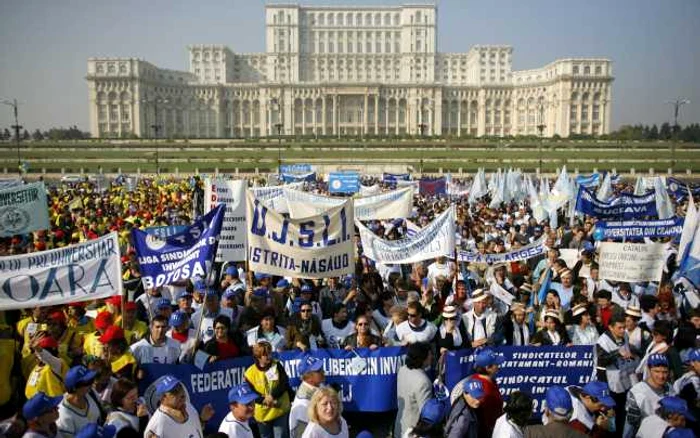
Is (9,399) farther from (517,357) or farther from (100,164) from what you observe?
(100,164)

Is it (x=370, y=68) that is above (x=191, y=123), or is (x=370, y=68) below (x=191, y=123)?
above

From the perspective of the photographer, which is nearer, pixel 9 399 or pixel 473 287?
pixel 9 399

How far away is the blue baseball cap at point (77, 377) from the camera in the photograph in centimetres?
379

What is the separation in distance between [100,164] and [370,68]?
2921 inches

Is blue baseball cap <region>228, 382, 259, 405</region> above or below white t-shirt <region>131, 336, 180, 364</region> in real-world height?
above

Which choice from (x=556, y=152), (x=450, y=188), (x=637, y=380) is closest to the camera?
(x=637, y=380)

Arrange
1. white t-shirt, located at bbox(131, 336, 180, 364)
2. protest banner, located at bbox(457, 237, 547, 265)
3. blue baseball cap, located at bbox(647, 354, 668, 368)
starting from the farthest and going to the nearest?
1. protest banner, located at bbox(457, 237, 547, 265)
2. white t-shirt, located at bbox(131, 336, 180, 364)
3. blue baseball cap, located at bbox(647, 354, 668, 368)

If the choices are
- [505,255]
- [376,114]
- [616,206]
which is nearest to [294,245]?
[505,255]

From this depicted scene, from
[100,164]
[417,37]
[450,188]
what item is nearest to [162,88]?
[417,37]

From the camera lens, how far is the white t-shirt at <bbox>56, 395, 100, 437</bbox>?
3.75m

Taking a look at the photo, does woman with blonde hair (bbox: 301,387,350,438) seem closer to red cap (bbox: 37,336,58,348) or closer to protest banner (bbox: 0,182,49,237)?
red cap (bbox: 37,336,58,348)

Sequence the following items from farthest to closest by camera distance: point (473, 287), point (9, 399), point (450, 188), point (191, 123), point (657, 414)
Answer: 1. point (191, 123)
2. point (450, 188)
3. point (473, 287)
4. point (9, 399)
5. point (657, 414)

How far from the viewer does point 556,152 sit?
60031mm

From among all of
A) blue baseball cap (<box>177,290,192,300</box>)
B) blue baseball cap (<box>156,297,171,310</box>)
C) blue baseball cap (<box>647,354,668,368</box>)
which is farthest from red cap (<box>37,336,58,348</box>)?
blue baseball cap (<box>647,354,668,368</box>)
